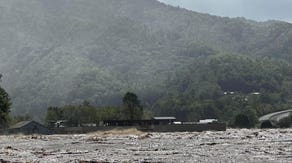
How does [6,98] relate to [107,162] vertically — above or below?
above

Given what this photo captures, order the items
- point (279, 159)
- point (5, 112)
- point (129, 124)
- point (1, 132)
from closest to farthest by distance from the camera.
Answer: point (279, 159)
point (5, 112)
point (1, 132)
point (129, 124)

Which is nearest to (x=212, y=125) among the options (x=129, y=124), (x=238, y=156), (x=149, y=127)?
(x=149, y=127)

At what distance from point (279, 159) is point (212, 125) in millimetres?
114940

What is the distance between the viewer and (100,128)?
16225cm

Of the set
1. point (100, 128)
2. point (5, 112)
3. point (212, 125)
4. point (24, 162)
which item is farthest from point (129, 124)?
point (24, 162)

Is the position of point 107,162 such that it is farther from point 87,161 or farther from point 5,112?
point 5,112

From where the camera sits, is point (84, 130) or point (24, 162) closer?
point (24, 162)

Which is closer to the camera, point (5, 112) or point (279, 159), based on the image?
point (279, 159)

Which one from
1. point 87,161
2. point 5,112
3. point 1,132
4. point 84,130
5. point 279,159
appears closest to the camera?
point 279,159

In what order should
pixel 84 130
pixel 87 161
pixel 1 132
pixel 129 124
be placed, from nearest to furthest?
pixel 87 161 < pixel 1 132 < pixel 84 130 < pixel 129 124

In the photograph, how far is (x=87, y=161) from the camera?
3831 centimetres

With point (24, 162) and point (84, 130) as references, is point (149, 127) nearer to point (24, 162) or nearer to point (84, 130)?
point (84, 130)

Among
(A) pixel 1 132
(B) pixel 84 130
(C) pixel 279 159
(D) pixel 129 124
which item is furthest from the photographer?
(D) pixel 129 124

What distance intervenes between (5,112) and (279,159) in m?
100
